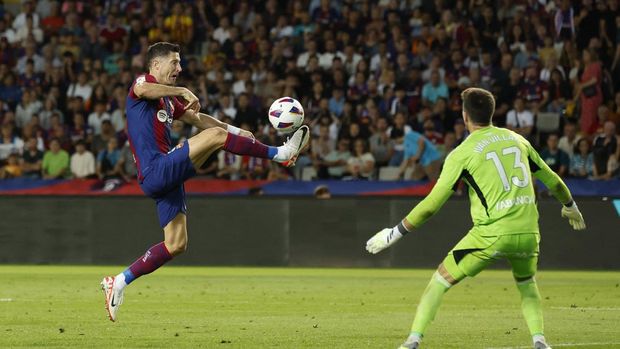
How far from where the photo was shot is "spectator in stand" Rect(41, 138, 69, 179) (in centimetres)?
2302

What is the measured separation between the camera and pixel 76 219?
20.6 m

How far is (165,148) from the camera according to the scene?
1084 centimetres

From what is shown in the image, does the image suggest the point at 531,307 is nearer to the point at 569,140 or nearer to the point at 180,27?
the point at 569,140

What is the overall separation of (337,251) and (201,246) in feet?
7.58

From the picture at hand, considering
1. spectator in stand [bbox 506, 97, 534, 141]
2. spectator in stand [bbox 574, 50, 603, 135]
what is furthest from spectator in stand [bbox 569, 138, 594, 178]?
spectator in stand [bbox 506, 97, 534, 141]

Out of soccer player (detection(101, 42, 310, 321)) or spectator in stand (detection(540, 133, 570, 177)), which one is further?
spectator in stand (detection(540, 133, 570, 177))

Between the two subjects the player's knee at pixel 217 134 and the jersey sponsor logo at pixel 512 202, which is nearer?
the jersey sponsor logo at pixel 512 202

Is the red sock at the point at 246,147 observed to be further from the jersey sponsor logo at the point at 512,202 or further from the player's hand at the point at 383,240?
the jersey sponsor logo at the point at 512,202

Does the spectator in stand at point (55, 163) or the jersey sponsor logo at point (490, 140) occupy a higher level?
the jersey sponsor logo at point (490, 140)

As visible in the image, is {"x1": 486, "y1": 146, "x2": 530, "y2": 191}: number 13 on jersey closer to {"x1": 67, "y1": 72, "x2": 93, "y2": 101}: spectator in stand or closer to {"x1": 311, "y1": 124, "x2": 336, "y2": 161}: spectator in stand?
{"x1": 311, "y1": 124, "x2": 336, "y2": 161}: spectator in stand

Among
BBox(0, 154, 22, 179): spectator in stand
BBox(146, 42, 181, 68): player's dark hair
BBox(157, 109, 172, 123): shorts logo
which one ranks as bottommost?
BBox(0, 154, 22, 179): spectator in stand

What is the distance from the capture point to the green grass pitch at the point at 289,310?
10.2m

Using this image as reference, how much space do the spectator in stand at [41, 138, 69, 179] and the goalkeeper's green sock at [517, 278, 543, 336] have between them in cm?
1578

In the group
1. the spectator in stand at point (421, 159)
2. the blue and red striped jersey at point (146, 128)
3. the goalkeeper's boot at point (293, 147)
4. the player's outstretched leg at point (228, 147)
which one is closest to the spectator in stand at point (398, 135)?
the spectator in stand at point (421, 159)
